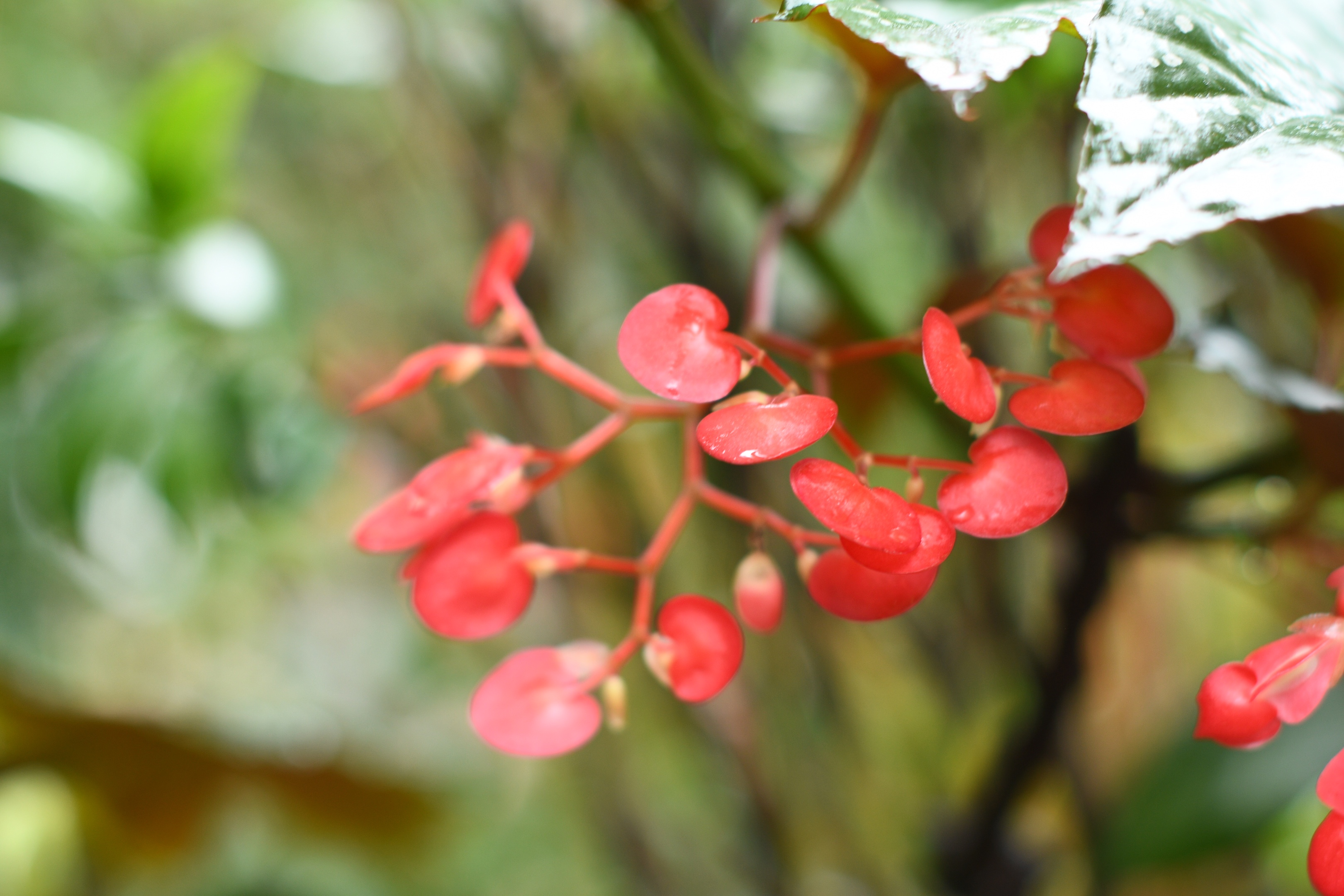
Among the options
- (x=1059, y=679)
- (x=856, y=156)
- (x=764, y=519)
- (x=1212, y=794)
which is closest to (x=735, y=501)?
(x=764, y=519)

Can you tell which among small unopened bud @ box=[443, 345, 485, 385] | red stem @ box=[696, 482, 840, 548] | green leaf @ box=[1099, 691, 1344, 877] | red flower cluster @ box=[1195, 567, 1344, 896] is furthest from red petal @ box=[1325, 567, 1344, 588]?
green leaf @ box=[1099, 691, 1344, 877]

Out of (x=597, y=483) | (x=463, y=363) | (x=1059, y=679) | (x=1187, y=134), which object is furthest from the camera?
(x=597, y=483)

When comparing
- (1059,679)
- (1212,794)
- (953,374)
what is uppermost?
(953,374)

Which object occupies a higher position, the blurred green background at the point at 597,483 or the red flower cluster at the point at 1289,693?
the red flower cluster at the point at 1289,693

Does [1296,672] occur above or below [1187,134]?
below

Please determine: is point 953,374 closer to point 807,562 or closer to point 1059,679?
point 807,562

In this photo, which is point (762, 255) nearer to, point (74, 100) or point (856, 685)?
point (856, 685)

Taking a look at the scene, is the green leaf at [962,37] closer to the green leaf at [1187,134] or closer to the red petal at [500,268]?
the green leaf at [1187,134]

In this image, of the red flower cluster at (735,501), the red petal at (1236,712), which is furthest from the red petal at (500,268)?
the red petal at (1236,712)
